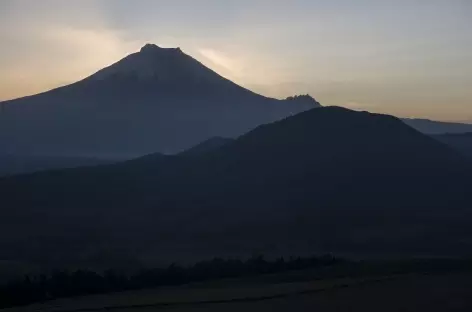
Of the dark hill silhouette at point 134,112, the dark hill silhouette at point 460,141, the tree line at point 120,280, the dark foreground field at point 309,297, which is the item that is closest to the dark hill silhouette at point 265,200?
the tree line at point 120,280

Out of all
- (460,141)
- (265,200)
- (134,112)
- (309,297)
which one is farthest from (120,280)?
(134,112)

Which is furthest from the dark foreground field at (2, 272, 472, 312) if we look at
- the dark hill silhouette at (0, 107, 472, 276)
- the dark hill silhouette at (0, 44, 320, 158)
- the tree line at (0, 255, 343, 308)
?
the dark hill silhouette at (0, 44, 320, 158)

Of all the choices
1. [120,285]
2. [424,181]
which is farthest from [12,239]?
[424,181]

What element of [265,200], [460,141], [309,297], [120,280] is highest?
[460,141]

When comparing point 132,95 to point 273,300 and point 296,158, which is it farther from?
point 273,300

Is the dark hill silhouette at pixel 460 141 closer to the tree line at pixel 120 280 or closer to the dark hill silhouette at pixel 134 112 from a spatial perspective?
the dark hill silhouette at pixel 134 112

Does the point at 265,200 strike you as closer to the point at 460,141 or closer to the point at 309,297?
the point at 309,297

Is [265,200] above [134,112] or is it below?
below

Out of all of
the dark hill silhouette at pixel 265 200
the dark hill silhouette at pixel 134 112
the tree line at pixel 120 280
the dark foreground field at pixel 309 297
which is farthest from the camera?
the dark hill silhouette at pixel 134 112
